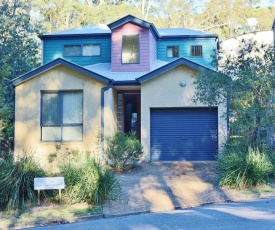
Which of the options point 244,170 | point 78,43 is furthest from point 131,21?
point 244,170

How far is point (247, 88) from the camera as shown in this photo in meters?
12.0

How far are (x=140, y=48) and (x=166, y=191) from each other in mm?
10048

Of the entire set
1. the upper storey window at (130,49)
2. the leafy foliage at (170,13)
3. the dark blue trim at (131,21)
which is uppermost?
the leafy foliage at (170,13)

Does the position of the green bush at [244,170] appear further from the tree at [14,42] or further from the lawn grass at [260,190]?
the tree at [14,42]

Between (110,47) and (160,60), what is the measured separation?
9.62 feet

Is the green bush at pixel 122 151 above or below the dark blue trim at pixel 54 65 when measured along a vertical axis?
below

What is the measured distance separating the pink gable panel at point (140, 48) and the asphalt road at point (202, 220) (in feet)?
36.2

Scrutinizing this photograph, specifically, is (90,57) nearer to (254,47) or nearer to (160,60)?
(160,60)

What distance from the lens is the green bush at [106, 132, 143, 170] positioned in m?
14.4

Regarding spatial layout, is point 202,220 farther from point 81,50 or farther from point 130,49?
point 81,50

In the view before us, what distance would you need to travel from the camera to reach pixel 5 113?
1314 cm

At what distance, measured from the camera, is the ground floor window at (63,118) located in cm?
1636

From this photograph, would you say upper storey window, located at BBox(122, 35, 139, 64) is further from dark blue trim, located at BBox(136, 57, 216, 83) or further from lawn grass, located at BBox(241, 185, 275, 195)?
lawn grass, located at BBox(241, 185, 275, 195)

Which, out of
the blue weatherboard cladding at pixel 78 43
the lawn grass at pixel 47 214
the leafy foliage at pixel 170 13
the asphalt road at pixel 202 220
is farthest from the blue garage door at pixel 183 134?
the leafy foliage at pixel 170 13
